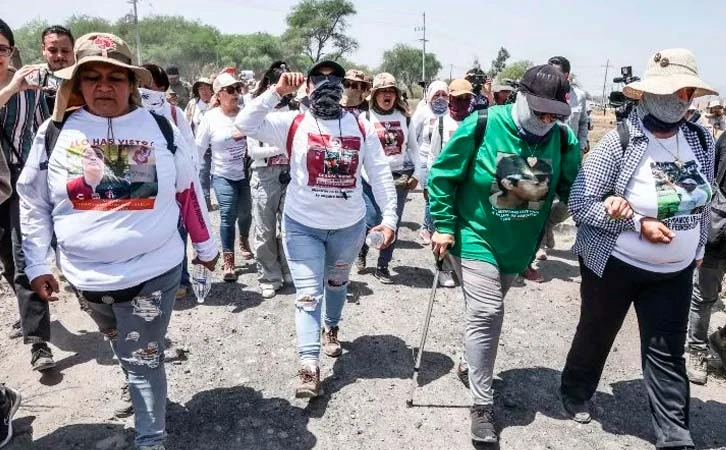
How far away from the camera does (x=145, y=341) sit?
2.80 metres

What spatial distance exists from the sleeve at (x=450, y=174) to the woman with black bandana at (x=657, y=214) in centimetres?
66

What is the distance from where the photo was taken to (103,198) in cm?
254

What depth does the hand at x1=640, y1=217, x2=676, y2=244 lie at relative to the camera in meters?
2.96

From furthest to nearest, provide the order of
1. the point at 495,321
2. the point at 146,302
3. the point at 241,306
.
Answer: the point at 241,306 < the point at 495,321 < the point at 146,302

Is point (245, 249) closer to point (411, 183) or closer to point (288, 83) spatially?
point (411, 183)

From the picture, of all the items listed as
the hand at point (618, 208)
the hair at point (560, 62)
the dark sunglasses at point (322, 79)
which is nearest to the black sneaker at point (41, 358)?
the dark sunglasses at point (322, 79)

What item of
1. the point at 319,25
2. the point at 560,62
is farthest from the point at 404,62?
the point at 560,62

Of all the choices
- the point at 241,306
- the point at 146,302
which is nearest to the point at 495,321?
the point at 146,302

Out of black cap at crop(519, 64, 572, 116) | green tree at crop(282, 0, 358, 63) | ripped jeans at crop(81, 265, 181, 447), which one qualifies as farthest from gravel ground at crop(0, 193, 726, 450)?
green tree at crop(282, 0, 358, 63)

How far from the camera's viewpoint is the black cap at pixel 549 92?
9.89 ft

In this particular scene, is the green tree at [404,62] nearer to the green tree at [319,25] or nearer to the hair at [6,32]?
the green tree at [319,25]

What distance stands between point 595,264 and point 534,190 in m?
0.56

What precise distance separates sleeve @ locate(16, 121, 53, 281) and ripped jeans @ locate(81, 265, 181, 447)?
11.9 inches

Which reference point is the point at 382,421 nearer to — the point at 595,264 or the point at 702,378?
the point at 595,264
